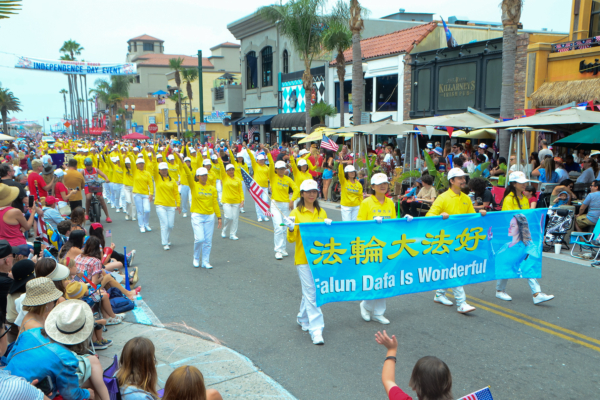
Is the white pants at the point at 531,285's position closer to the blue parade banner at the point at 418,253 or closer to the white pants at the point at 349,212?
the blue parade banner at the point at 418,253

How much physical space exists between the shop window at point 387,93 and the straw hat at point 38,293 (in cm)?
2590

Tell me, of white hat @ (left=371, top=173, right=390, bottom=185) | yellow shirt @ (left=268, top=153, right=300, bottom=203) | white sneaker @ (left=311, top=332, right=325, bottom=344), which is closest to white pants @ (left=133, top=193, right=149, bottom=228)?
yellow shirt @ (left=268, top=153, right=300, bottom=203)

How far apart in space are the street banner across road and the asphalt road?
25404 millimetres

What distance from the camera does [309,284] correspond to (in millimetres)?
5910

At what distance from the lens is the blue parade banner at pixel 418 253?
5934 mm

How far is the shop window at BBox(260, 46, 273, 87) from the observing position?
41625mm

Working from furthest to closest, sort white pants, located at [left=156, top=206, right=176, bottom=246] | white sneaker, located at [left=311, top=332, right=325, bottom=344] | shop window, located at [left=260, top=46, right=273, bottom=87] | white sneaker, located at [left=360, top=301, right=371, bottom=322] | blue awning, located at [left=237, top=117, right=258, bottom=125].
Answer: blue awning, located at [left=237, top=117, right=258, bottom=125] < shop window, located at [left=260, top=46, right=273, bottom=87] < white pants, located at [left=156, top=206, right=176, bottom=246] < white sneaker, located at [left=360, top=301, right=371, bottom=322] < white sneaker, located at [left=311, top=332, right=325, bottom=344]

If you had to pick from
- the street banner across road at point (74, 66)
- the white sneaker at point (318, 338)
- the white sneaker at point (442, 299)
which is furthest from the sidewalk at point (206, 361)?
the street banner across road at point (74, 66)

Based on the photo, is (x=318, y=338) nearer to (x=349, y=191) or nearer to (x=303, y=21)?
(x=349, y=191)

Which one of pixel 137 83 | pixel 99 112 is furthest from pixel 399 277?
pixel 99 112

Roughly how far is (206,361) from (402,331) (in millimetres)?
2503

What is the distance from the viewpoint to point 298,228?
19.2 feet

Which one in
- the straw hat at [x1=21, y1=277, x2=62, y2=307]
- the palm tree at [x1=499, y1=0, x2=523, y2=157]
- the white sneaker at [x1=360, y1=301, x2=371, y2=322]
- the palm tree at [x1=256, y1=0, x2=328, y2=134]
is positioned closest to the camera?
the straw hat at [x1=21, y1=277, x2=62, y2=307]

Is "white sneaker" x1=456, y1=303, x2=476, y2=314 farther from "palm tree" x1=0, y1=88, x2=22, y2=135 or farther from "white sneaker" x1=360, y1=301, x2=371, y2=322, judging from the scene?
"palm tree" x1=0, y1=88, x2=22, y2=135
